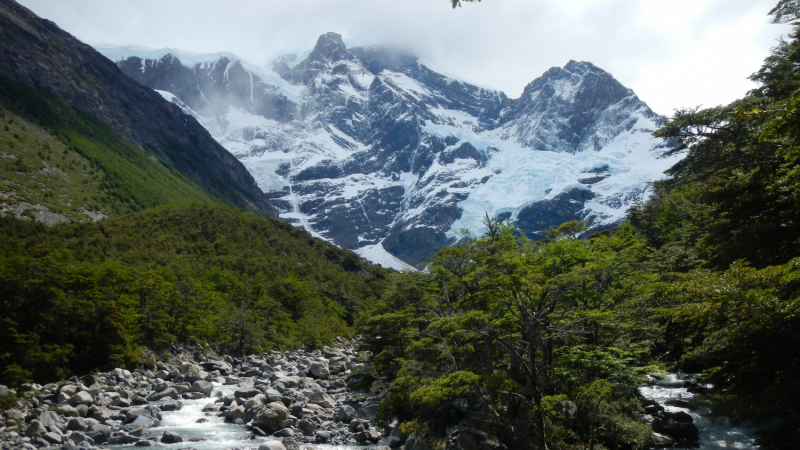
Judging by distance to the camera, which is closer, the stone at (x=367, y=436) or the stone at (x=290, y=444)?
the stone at (x=290, y=444)

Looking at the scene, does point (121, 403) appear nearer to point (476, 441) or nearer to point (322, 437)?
point (322, 437)

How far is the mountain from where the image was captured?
55.9 m

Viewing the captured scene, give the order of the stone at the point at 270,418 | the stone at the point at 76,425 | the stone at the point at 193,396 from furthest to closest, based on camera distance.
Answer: the stone at the point at 193,396, the stone at the point at 270,418, the stone at the point at 76,425

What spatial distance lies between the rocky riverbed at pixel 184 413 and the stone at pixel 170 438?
3 cm

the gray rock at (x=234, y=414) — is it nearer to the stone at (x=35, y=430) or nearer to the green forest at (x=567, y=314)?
the stone at (x=35, y=430)

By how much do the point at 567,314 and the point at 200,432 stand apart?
14.4m

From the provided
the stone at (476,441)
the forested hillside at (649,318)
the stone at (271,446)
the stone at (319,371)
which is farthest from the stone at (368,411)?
the stone at (319,371)

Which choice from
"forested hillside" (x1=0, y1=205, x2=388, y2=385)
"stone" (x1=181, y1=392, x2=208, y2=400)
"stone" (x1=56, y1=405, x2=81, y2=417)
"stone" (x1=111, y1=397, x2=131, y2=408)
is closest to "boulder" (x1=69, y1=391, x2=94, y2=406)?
"stone" (x1=56, y1=405, x2=81, y2=417)

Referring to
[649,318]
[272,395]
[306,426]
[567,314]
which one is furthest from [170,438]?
[649,318]

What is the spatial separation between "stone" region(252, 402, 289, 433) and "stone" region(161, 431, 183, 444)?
290cm

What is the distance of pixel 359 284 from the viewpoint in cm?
7119

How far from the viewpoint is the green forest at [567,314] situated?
400 inches

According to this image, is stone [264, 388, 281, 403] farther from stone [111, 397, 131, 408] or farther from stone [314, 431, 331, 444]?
stone [111, 397, 131, 408]

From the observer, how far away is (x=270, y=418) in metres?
17.7
